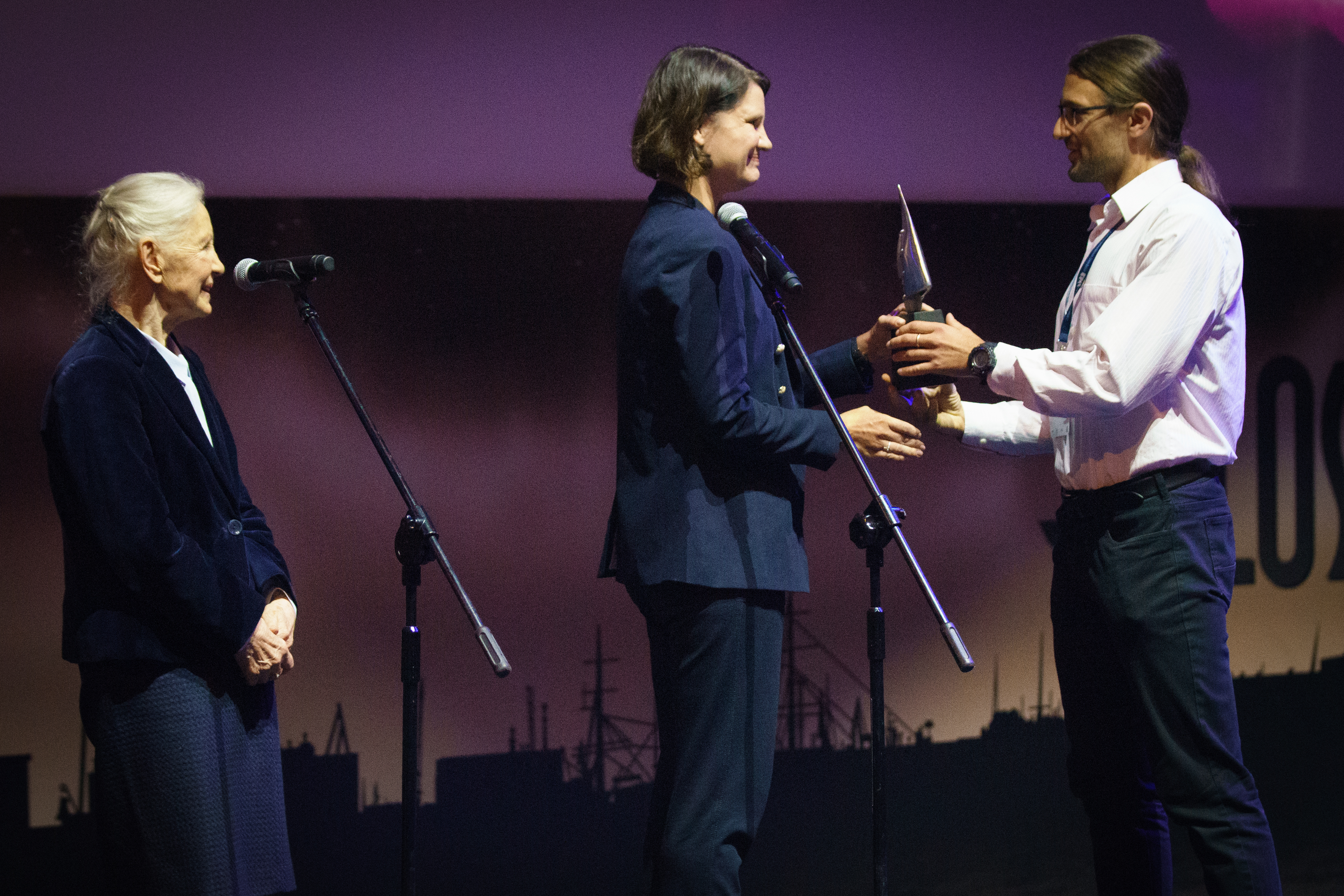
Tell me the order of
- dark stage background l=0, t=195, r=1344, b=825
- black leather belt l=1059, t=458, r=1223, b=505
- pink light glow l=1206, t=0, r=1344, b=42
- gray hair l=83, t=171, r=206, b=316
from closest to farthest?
gray hair l=83, t=171, r=206, b=316 < black leather belt l=1059, t=458, r=1223, b=505 < dark stage background l=0, t=195, r=1344, b=825 < pink light glow l=1206, t=0, r=1344, b=42

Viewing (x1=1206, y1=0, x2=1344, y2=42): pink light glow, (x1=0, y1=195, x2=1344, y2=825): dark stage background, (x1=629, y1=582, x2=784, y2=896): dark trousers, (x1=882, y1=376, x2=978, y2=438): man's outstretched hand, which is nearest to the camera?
(x1=629, y1=582, x2=784, y2=896): dark trousers

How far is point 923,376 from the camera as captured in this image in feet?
7.50

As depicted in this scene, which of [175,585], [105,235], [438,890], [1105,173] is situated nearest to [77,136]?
[105,235]

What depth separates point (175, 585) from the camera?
1837 mm

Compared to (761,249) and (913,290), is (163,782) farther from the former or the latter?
(913,290)

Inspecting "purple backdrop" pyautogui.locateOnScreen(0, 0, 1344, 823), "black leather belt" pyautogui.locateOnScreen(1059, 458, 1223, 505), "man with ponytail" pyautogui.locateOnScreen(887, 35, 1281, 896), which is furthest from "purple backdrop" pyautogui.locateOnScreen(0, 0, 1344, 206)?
"black leather belt" pyautogui.locateOnScreen(1059, 458, 1223, 505)

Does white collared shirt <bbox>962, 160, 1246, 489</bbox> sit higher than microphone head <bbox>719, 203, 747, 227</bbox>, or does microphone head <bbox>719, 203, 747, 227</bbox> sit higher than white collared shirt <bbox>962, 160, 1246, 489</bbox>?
microphone head <bbox>719, 203, 747, 227</bbox>

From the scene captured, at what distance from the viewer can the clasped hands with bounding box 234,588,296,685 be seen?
76.6 inches

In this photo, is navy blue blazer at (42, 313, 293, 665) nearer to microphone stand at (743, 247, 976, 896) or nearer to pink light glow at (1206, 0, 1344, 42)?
microphone stand at (743, 247, 976, 896)

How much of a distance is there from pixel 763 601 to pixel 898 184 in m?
2.03

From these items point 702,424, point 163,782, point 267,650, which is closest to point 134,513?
point 267,650

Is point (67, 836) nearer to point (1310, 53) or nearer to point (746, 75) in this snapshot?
point (746, 75)

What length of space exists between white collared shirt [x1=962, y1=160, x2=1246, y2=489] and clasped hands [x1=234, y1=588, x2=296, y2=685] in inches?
53.5

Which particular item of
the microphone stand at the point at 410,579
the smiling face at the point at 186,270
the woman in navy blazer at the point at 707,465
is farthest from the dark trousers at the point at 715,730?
the smiling face at the point at 186,270
